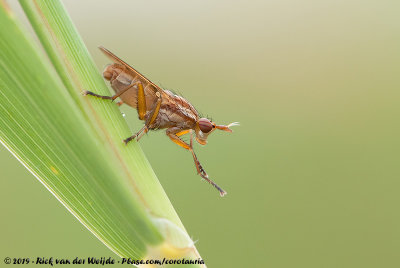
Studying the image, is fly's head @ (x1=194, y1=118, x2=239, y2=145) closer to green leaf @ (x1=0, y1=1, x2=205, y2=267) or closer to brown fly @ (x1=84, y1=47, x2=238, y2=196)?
brown fly @ (x1=84, y1=47, x2=238, y2=196)

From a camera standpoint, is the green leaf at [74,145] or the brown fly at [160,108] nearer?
the green leaf at [74,145]

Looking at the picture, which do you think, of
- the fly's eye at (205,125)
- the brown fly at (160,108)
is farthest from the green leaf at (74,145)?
the fly's eye at (205,125)

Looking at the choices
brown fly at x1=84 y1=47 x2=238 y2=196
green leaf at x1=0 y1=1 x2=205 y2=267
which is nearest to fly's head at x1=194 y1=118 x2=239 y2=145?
brown fly at x1=84 y1=47 x2=238 y2=196

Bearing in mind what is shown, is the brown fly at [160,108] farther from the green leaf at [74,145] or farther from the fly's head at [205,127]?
the green leaf at [74,145]

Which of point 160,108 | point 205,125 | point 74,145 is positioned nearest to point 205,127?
point 205,125

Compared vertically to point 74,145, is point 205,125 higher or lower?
lower

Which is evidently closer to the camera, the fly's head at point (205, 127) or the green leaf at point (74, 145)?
the green leaf at point (74, 145)

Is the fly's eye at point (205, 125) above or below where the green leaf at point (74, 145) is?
below

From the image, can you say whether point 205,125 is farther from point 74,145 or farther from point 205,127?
point 74,145

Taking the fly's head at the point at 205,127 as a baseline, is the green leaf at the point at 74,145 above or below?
above

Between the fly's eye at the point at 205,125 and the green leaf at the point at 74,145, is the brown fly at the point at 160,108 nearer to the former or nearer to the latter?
the fly's eye at the point at 205,125
